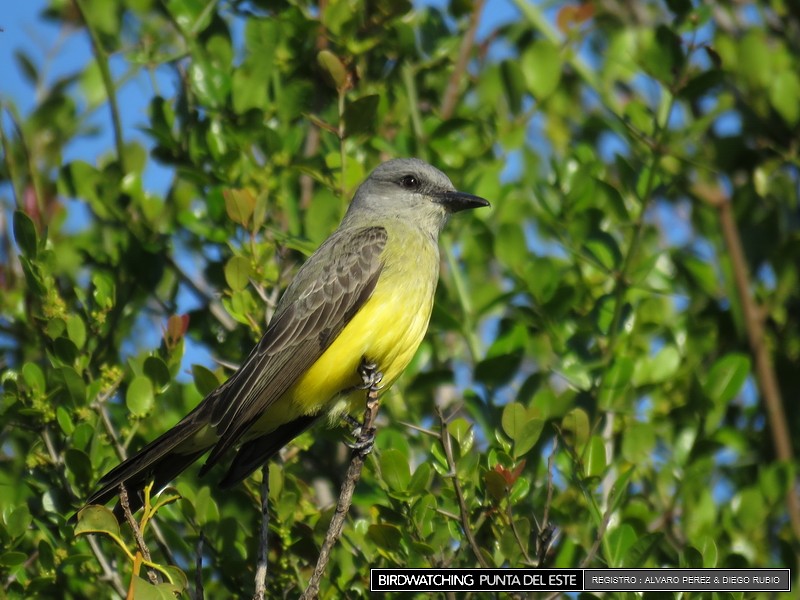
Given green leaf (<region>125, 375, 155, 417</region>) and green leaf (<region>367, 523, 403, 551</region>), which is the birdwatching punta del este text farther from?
green leaf (<region>125, 375, 155, 417</region>)

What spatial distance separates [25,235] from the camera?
170 inches

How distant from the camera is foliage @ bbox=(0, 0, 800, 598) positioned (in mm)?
4211

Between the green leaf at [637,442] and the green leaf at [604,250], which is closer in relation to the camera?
the green leaf at [637,442]

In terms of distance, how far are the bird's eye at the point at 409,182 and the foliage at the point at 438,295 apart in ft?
0.58

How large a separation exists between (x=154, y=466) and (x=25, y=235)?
1011 mm

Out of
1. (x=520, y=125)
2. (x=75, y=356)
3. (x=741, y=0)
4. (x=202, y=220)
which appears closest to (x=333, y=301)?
(x=202, y=220)

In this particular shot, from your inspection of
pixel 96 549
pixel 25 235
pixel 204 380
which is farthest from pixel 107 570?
pixel 25 235

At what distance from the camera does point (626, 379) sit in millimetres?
4695

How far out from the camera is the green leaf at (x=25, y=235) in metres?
4.26

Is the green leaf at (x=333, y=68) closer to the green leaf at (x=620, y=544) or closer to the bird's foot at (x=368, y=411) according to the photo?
the bird's foot at (x=368, y=411)

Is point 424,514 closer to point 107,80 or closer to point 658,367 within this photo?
point 658,367

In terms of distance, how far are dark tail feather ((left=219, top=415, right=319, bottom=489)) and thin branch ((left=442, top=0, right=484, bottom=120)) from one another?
5.74 feet

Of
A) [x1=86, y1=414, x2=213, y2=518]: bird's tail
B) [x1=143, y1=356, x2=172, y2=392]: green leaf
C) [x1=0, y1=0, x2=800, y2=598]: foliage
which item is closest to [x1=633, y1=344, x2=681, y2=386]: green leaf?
[x1=0, y1=0, x2=800, y2=598]: foliage

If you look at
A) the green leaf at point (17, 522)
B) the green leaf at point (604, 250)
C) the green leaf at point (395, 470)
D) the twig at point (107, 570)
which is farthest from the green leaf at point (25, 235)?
the green leaf at point (604, 250)
